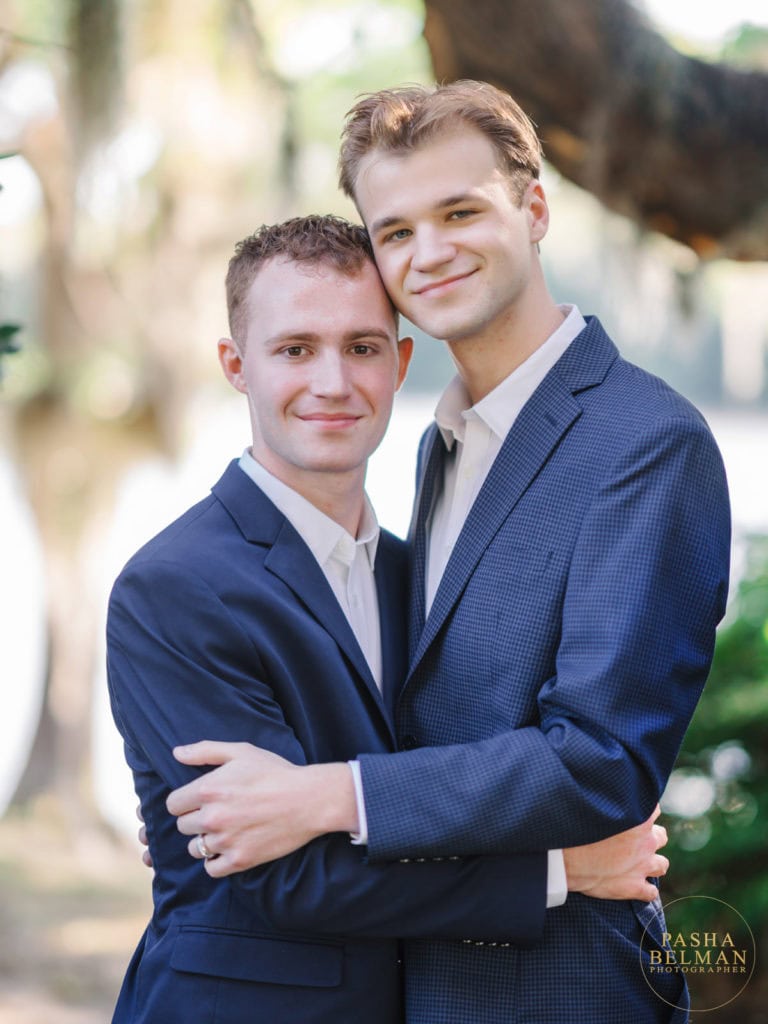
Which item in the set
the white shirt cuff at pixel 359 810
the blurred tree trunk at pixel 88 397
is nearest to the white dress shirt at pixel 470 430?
the white shirt cuff at pixel 359 810

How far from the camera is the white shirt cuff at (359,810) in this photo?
187cm

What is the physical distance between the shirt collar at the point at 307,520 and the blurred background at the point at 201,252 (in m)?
0.51

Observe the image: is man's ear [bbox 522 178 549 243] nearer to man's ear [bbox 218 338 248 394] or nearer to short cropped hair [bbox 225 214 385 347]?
short cropped hair [bbox 225 214 385 347]

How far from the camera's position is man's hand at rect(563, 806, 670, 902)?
203cm

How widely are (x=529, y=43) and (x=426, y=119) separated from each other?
171cm

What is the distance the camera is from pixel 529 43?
3762mm

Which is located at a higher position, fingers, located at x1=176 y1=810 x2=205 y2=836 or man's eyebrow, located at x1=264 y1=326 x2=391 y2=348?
man's eyebrow, located at x1=264 y1=326 x2=391 y2=348

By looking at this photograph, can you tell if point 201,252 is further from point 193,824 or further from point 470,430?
point 193,824

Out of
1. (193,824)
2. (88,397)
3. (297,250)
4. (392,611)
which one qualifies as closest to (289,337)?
(297,250)

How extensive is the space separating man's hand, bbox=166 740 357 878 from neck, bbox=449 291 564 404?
0.82 m

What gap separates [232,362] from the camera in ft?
8.09

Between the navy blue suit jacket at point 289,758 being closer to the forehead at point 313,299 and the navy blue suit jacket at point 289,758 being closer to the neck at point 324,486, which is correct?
the neck at point 324,486

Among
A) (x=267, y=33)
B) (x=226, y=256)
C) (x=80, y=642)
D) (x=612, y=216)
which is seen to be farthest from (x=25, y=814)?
(x=612, y=216)

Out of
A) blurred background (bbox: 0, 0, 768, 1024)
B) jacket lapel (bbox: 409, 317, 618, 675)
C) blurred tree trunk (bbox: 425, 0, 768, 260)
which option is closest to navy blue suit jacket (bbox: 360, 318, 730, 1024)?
jacket lapel (bbox: 409, 317, 618, 675)
